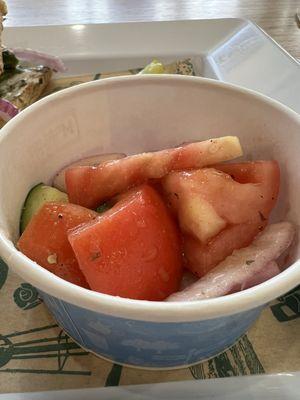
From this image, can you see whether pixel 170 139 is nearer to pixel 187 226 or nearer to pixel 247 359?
pixel 187 226

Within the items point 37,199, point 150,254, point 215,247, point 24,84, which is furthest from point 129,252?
point 24,84

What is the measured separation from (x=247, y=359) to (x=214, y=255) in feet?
0.58

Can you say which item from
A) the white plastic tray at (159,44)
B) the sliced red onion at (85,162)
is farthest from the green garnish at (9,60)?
the sliced red onion at (85,162)

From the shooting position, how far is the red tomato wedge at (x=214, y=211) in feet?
2.22

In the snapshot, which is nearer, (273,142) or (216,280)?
(216,280)

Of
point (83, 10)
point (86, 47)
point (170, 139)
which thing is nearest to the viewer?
point (170, 139)

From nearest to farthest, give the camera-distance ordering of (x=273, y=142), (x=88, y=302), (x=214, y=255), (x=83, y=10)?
(x=88, y=302) → (x=214, y=255) → (x=273, y=142) → (x=83, y=10)

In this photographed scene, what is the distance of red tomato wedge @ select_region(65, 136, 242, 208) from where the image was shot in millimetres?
734

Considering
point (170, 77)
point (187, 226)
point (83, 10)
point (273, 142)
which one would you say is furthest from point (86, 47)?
point (187, 226)

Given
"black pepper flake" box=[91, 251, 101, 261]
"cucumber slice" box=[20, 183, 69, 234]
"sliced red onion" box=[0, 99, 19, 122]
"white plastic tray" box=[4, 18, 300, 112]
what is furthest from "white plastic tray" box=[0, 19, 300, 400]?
"black pepper flake" box=[91, 251, 101, 261]

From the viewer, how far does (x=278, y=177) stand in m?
0.76

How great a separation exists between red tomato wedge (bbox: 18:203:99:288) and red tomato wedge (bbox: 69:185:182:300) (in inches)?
1.8

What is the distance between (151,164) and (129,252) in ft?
0.57

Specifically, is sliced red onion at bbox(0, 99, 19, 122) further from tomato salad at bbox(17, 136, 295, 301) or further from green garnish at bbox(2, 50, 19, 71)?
→ tomato salad at bbox(17, 136, 295, 301)
